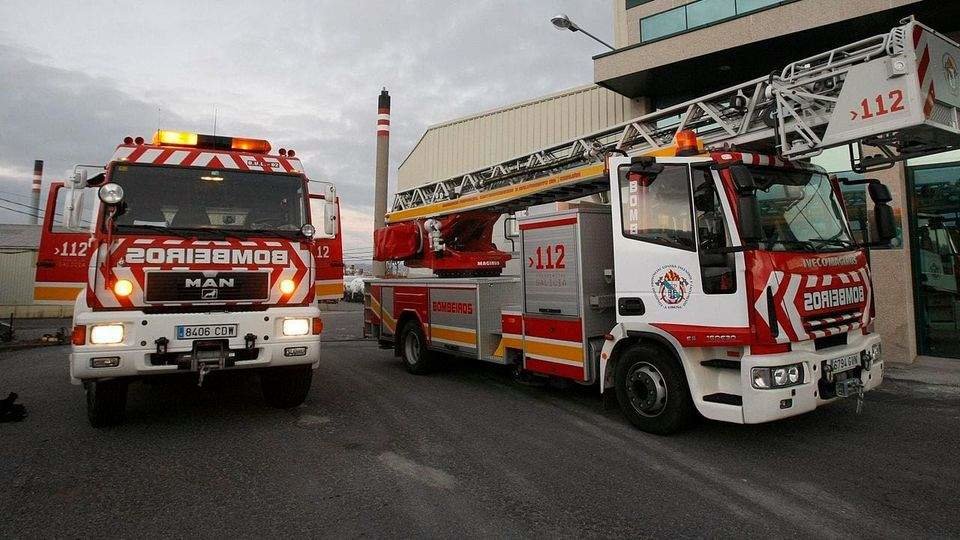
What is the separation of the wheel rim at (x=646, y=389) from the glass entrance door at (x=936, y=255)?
24.9 ft

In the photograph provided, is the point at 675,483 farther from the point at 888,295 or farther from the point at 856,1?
the point at 856,1

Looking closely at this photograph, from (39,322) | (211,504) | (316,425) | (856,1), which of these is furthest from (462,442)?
(39,322)

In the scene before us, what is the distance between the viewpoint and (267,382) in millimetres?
6137

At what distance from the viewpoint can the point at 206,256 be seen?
5.08 meters

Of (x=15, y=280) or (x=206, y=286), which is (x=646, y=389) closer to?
(x=206, y=286)

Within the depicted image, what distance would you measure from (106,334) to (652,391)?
16.3 ft

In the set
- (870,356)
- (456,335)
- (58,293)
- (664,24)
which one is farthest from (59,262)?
(664,24)

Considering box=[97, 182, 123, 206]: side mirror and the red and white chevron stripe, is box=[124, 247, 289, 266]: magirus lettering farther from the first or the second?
the red and white chevron stripe

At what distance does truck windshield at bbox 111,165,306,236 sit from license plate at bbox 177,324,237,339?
3.20ft

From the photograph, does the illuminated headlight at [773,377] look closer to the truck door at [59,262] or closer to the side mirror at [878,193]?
the side mirror at [878,193]

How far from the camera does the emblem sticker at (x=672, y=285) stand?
181 inches

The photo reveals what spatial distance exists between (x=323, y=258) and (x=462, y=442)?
3.29 m

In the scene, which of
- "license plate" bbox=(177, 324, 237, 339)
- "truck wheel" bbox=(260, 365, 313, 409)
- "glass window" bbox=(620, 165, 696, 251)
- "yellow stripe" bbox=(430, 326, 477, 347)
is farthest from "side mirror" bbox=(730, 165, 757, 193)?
"license plate" bbox=(177, 324, 237, 339)

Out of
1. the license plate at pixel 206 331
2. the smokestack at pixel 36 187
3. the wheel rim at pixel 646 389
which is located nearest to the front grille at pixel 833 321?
the wheel rim at pixel 646 389
